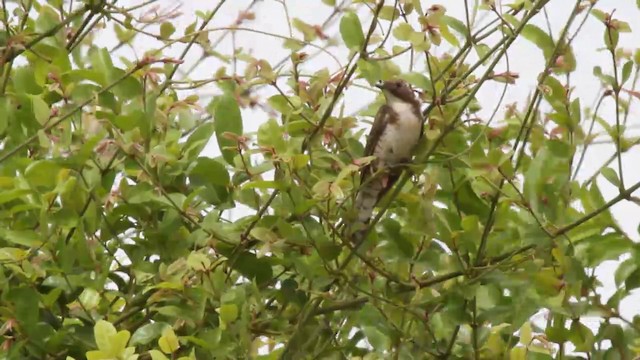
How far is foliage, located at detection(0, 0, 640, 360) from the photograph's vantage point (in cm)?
269

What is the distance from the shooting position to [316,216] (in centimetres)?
292

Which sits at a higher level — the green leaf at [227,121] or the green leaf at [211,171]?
the green leaf at [227,121]

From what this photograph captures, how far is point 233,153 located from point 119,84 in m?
0.30

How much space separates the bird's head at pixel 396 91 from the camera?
3.17m

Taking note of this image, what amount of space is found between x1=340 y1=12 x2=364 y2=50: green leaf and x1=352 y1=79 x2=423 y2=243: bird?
245 millimetres

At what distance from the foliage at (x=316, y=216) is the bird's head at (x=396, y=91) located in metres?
0.14

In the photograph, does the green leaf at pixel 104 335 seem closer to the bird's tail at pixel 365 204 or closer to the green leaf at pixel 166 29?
the bird's tail at pixel 365 204

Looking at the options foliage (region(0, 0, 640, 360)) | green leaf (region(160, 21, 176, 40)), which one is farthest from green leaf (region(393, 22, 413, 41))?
green leaf (region(160, 21, 176, 40))

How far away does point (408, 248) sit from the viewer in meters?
2.88

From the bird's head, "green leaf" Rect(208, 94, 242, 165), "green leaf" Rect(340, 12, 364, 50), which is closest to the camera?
"green leaf" Rect(340, 12, 364, 50)

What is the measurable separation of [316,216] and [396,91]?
Answer: 21.1 inches

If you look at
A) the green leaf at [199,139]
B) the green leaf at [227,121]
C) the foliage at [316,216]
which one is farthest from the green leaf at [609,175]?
the green leaf at [199,139]

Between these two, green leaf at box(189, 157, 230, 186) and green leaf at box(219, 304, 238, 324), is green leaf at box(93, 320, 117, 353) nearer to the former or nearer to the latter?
green leaf at box(219, 304, 238, 324)

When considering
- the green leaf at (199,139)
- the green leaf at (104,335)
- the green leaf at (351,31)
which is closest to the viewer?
the green leaf at (104,335)
